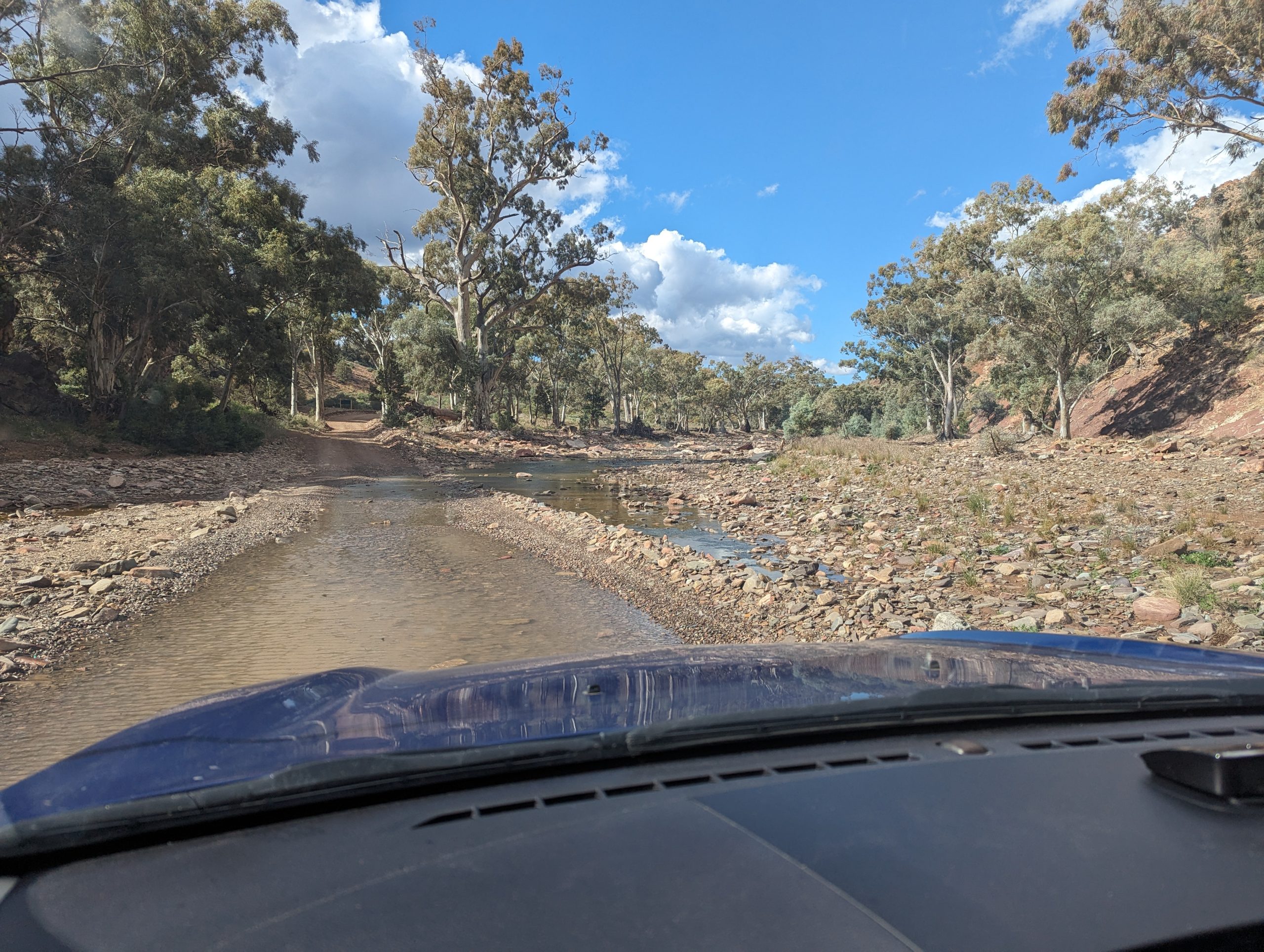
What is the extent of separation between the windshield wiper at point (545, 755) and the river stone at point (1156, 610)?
451 centimetres

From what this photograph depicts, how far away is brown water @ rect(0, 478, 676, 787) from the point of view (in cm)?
451

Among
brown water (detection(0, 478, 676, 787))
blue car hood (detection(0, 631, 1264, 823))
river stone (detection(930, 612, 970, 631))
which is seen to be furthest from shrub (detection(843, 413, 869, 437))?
blue car hood (detection(0, 631, 1264, 823))

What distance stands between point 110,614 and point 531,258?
1411 inches

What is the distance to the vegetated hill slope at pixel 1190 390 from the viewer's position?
24.1 metres

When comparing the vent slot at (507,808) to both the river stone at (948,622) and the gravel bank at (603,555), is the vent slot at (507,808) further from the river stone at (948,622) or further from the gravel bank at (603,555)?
the river stone at (948,622)

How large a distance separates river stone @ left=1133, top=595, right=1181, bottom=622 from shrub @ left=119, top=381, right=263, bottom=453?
2397 cm

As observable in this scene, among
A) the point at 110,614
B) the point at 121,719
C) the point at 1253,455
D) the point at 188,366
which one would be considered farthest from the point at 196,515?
the point at 188,366

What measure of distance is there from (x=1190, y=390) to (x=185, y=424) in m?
37.9

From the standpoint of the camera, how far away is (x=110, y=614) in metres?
6.41

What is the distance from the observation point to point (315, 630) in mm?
6402

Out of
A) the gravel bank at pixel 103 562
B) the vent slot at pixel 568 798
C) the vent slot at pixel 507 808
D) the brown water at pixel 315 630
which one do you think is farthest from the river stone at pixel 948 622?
the gravel bank at pixel 103 562

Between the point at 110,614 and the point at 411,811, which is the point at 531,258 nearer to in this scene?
the point at 110,614

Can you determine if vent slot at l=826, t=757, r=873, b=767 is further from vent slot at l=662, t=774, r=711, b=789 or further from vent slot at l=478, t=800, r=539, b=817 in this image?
vent slot at l=478, t=800, r=539, b=817

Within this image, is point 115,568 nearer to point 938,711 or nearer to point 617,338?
point 938,711
